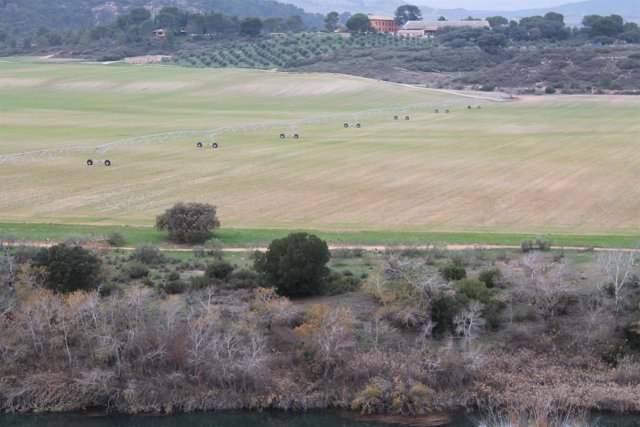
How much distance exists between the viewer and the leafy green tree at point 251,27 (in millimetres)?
168000

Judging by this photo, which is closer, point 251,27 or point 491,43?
point 491,43

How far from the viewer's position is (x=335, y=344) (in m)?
26.3

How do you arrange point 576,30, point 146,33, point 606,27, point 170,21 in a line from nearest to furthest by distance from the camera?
point 606,27 < point 576,30 < point 146,33 < point 170,21

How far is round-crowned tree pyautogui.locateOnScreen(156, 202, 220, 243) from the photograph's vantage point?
38.8 metres

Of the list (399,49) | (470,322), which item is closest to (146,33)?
(399,49)

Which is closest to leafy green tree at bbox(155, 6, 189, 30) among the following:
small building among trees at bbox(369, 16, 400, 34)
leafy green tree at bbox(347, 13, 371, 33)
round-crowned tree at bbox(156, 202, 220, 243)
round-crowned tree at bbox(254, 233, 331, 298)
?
leafy green tree at bbox(347, 13, 371, 33)

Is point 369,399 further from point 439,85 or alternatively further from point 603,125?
point 439,85

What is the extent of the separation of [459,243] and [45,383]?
59.7 feet

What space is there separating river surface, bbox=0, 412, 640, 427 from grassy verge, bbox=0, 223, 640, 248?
1240 centimetres

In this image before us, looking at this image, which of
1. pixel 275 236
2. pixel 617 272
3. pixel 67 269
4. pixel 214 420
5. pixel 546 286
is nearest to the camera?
pixel 214 420

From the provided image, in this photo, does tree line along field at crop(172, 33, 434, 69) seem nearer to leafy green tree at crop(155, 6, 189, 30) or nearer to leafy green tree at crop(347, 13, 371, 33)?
leafy green tree at crop(347, 13, 371, 33)

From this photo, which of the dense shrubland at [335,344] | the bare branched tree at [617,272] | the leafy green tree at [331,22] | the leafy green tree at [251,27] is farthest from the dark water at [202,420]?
the leafy green tree at [331,22]

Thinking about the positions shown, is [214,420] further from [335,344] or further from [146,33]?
[146,33]

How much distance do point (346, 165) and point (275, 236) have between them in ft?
65.8
